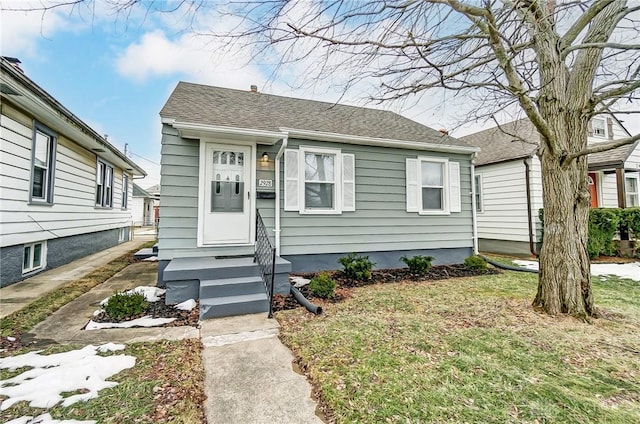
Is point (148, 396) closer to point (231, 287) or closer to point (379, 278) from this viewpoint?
point (231, 287)

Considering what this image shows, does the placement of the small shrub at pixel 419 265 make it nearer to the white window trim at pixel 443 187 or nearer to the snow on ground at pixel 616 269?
the white window trim at pixel 443 187

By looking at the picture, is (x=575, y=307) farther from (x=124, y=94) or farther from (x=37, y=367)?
(x=124, y=94)

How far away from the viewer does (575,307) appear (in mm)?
3727

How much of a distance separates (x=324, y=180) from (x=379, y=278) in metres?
2.43

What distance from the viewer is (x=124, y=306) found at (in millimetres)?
3721

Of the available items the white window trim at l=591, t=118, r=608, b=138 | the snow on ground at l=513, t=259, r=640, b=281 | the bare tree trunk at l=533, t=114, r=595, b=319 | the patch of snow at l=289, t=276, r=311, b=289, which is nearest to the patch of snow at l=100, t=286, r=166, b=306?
the patch of snow at l=289, t=276, r=311, b=289

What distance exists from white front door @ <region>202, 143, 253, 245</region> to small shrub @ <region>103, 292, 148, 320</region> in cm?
165

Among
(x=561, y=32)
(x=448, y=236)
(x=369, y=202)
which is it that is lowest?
(x=448, y=236)

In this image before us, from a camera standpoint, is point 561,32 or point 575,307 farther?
point 561,32

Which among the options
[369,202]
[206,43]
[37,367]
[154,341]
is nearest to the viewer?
[37,367]

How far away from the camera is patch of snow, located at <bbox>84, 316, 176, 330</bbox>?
11.3 feet

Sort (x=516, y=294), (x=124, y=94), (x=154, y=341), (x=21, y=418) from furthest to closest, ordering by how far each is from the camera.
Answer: (x=124, y=94) → (x=516, y=294) → (x=154, y=341) → (x=21, y=418)

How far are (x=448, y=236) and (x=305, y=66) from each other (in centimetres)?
570

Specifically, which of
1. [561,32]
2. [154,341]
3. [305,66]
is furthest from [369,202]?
[154,341]
